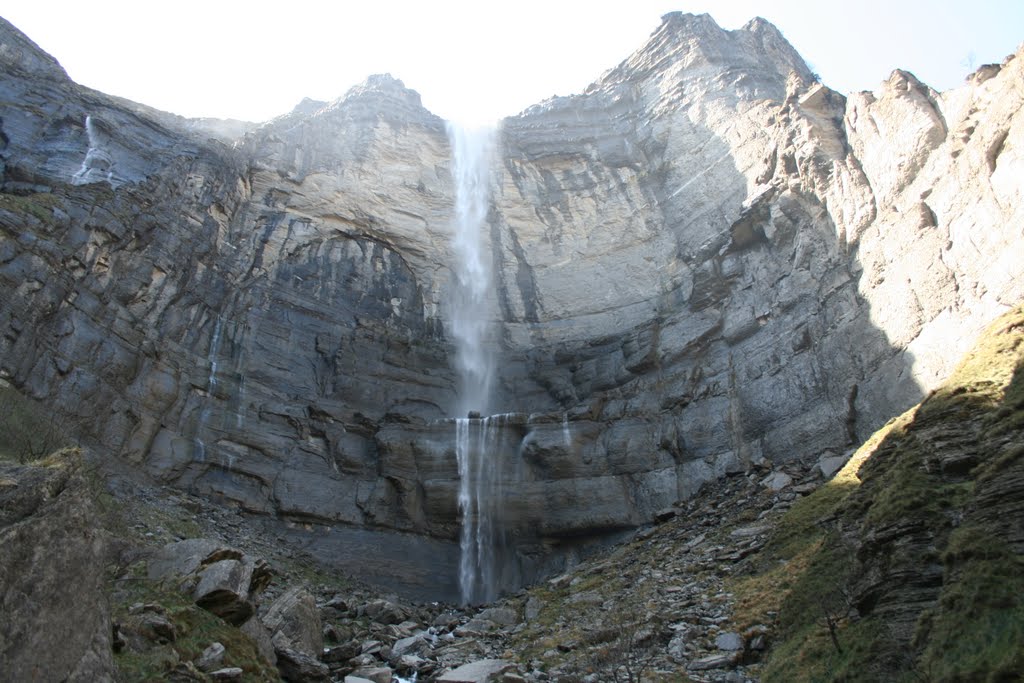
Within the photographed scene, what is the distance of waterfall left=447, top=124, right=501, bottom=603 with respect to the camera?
3256 cm

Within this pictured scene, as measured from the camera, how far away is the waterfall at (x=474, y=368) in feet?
107

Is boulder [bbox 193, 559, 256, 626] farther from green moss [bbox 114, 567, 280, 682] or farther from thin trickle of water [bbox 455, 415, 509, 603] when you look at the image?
thin trickle of water [bbox 455, 415, 509, 603]

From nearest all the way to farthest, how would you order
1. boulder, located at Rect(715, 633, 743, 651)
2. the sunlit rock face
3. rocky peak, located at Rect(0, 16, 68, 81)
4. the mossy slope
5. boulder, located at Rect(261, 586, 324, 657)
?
the mossy slope < boulder, located at Rect(715, 633, 743, 651) < boulder, located at Rect(261, 586, 324, 657) < the sunlit rock face < rocky peak, located at Rect(0, 16, 68, 81)

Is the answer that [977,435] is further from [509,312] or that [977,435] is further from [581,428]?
[509,312]

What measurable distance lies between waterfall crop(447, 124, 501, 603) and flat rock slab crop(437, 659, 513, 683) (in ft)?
51.8

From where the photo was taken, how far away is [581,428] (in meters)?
34.2

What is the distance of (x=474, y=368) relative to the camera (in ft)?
136

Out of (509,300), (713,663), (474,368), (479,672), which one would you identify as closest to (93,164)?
(474,368)

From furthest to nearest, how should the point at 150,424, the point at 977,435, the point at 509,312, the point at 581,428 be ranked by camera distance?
the point at 509,312 → the point at 581,428 → the point at 150,424 → the point at 977,435

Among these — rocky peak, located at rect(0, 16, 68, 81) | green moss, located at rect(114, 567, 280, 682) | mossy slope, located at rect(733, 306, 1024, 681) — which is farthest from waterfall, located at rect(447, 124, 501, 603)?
rocky peak, located at rect(0, 16, 68, 81)

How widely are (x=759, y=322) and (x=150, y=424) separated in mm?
25900

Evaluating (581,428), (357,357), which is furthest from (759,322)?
(357,357)

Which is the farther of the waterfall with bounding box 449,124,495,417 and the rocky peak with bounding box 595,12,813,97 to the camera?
the rocky peak with bounding box 595,12,813,97

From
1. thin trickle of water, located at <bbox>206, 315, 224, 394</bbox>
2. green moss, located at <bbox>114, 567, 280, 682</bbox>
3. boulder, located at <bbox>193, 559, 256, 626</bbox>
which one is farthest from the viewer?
thin trickle of water, located at <bbox>206, 315, 224, 394</bbox>
